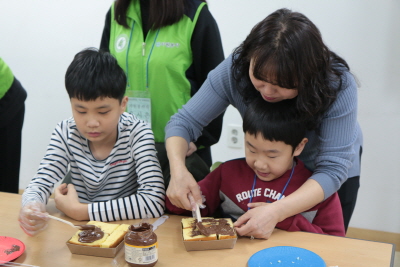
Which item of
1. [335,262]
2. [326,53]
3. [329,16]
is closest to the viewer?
[335,262]

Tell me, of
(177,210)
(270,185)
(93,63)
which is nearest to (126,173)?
(177,210)

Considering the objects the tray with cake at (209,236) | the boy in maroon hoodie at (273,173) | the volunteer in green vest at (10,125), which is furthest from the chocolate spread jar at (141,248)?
the volunteer in green vest at (10,125)

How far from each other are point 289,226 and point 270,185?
139 millimetres

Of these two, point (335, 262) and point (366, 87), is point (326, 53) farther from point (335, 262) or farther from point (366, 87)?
point (366, 87)

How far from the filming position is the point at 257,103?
138cm

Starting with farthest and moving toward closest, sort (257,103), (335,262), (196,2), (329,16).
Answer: (329,16) → (196,2) → (257,103) → (335,262)

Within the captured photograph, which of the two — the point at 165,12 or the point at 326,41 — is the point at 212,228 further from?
the point at 326,41

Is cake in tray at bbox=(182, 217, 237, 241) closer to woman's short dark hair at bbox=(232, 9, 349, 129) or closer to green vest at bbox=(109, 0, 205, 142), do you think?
woman's short dark hair at bbox=(232, 9, 349, 129)

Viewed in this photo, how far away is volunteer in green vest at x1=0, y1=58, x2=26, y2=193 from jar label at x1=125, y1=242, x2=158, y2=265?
1.18m

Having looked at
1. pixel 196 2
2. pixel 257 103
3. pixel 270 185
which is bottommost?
pixel 270 185

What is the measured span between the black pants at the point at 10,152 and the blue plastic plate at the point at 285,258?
1.37 meters

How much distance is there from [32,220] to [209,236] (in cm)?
48

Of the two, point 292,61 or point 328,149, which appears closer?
point 292,61

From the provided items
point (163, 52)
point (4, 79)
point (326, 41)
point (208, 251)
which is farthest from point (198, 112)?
point (326, 41)
